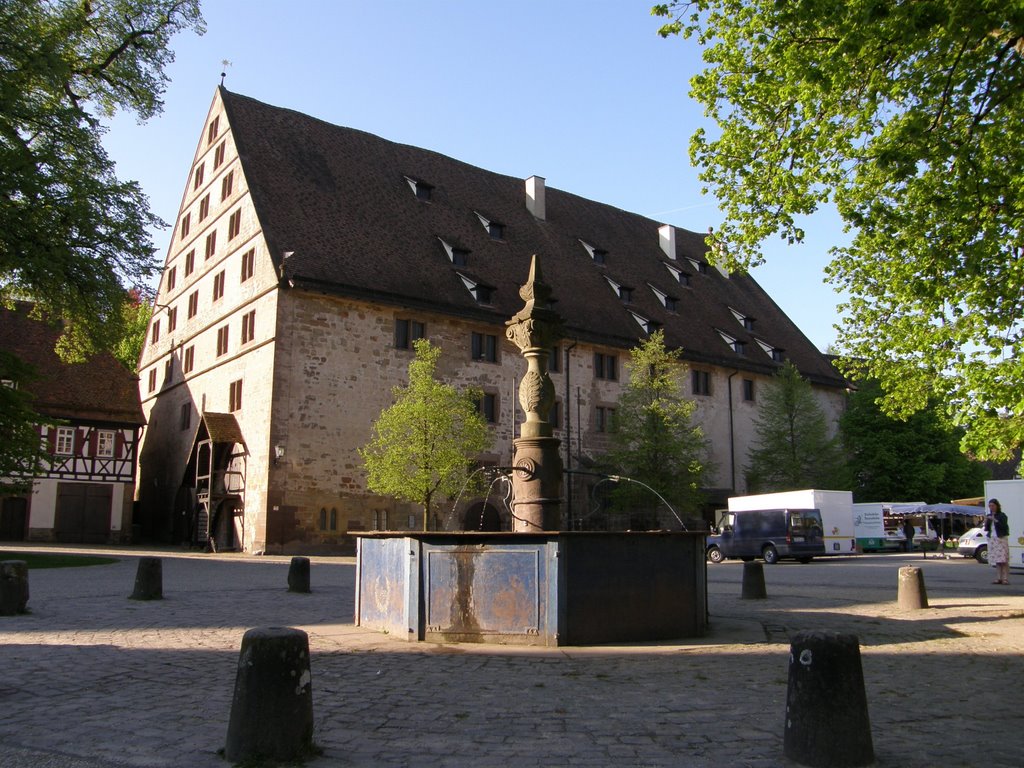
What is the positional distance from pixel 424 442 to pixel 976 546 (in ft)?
65.5

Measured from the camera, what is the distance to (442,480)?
2806 centimetres

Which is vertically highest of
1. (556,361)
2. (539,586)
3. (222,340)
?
(222,340)

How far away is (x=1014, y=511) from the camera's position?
23141 mm

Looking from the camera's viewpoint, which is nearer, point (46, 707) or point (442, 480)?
point (46, 707)

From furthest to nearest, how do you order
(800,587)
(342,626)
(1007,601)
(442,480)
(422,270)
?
(422,270), (442,480), (800,587), (1007,601), (342,626)

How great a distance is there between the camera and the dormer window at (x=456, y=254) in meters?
35.3

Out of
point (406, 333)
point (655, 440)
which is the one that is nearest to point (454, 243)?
point (406, 333)

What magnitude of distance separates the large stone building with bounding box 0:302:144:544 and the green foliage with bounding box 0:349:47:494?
1363cm

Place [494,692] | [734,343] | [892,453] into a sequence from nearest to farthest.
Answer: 1. [494,692]
2. [734,343]
3. [892,453]

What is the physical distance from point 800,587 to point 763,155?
991 centimetres

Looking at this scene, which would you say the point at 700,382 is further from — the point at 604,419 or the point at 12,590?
the point at 12,590

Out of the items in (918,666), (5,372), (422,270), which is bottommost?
(918,666)

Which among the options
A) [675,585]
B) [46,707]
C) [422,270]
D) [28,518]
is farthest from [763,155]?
[28,518]

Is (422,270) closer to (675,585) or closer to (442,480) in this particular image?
(442,480)
